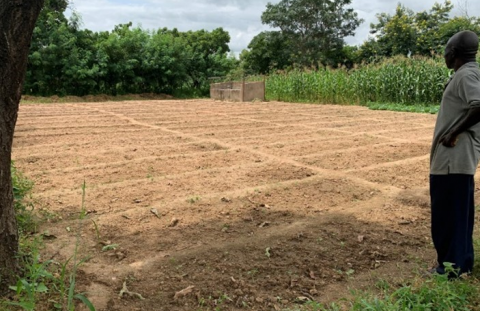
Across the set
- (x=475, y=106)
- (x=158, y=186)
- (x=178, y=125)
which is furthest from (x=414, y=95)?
(x=475, y=106)

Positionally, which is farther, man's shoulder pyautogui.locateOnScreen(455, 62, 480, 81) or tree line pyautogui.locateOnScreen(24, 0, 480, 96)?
tree line pyautogui.locateOnScreen(24, 0, 480, 96)

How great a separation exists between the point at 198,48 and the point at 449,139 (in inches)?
966

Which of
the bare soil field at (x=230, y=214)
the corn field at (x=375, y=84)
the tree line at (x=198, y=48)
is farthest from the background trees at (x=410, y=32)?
the bare soil field at (x=230, y=214)

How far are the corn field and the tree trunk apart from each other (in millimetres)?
13088

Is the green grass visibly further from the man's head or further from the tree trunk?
the man's head

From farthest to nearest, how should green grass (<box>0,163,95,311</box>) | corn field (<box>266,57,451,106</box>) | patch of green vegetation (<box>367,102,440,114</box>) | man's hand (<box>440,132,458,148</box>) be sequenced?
corn field (<box>266,57,451,106</box>) < patch of green vegetation (<box>367,102,440,114</box>) < man's hand (<box>440,132,458,148</box>) < green grass (<box>0,163,95,311</box>)

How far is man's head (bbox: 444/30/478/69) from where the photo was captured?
7.98 feet

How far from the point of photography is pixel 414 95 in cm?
1388

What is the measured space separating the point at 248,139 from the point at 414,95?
335 inches

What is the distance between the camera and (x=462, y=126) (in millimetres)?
2420

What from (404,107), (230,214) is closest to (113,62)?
(404,107)

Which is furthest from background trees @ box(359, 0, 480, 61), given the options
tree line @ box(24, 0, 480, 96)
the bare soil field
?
the bare soil field

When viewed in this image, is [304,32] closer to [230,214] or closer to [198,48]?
[198,48]

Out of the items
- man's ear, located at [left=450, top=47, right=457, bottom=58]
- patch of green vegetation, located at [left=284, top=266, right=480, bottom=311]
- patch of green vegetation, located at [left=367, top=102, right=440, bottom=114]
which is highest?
man's ear, located at [left=450, top=47, right=457, bottom=58]
